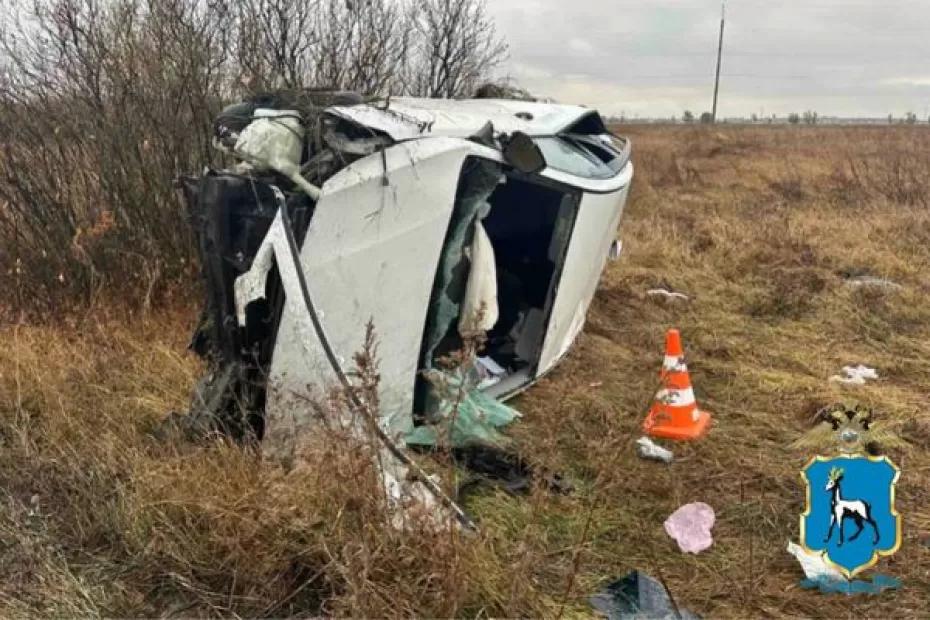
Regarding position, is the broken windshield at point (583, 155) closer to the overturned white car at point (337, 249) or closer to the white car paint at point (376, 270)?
the overturned white car at point (337, 249)

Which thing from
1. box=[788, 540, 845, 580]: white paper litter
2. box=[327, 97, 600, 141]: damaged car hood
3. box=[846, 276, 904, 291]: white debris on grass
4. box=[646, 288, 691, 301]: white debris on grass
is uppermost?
box=[327, 97, 600, 141]: damaged car hood

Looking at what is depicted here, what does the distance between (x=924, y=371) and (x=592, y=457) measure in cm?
313

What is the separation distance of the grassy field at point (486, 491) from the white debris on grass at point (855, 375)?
11 cm

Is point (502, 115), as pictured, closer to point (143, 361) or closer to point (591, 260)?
point (591, 260)

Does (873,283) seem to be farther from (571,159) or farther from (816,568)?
(816,568)

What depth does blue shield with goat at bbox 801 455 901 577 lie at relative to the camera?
2756 mm

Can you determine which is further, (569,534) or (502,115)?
(502,115)

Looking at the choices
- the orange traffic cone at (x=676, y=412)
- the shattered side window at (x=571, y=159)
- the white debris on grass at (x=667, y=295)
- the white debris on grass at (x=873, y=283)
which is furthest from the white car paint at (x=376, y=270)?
the white debris on grass at (x=873, y=283)

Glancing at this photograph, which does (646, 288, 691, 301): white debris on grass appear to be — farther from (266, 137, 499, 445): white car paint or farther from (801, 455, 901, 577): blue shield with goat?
(801, 455, 901, 577): blue shield with goat

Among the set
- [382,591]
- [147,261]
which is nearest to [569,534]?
[382,591]

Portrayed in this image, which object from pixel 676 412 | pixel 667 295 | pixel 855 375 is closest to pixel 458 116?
A: pixel 676 412

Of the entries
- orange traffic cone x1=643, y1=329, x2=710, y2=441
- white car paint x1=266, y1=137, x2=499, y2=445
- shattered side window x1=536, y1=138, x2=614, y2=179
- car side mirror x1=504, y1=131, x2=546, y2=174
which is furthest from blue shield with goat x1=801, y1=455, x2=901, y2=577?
shattered side window x1=536, y1=138, x2=614, y2=179

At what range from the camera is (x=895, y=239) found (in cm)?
1003

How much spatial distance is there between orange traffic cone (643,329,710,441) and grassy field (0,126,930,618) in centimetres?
12
